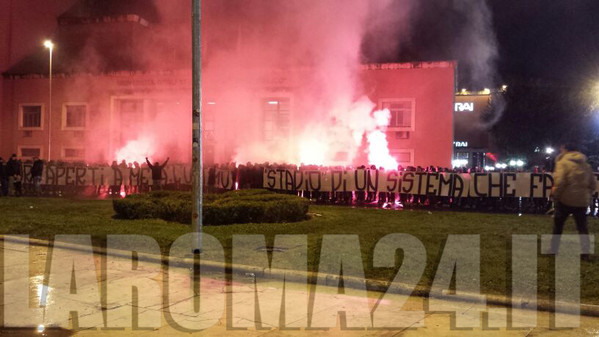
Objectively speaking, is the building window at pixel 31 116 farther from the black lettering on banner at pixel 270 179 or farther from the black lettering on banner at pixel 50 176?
the black lettering on banner at pixel 270 179

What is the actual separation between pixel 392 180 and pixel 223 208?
22.5 feet

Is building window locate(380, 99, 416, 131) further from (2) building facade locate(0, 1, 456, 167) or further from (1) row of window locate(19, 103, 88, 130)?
(1) row of window locate(19, 103, 88, 130)

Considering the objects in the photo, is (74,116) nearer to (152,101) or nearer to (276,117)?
(152,101)

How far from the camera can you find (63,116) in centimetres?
2750

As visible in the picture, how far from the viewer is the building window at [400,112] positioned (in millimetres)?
23141

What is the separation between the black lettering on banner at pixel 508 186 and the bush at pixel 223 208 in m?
6.19

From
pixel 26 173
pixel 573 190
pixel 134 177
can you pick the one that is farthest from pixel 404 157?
pixel 26 173

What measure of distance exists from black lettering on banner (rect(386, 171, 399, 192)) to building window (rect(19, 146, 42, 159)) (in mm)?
20366

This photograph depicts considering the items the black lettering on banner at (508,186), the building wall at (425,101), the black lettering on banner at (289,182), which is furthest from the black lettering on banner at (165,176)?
the black lettering on banner at (508,186)

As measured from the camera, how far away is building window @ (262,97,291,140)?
79.9ft

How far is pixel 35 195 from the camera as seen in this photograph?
18.7 meters

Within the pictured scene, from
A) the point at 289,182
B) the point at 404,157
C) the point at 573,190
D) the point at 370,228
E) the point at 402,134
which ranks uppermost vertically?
the point at 402,134

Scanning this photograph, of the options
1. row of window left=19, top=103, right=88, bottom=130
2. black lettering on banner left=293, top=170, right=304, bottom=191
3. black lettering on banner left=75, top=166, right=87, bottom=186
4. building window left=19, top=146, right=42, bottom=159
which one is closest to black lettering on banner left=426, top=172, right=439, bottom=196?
black lettering on banner left=293, top=170, right=304, bottom=191

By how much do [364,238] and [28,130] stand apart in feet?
80.7
